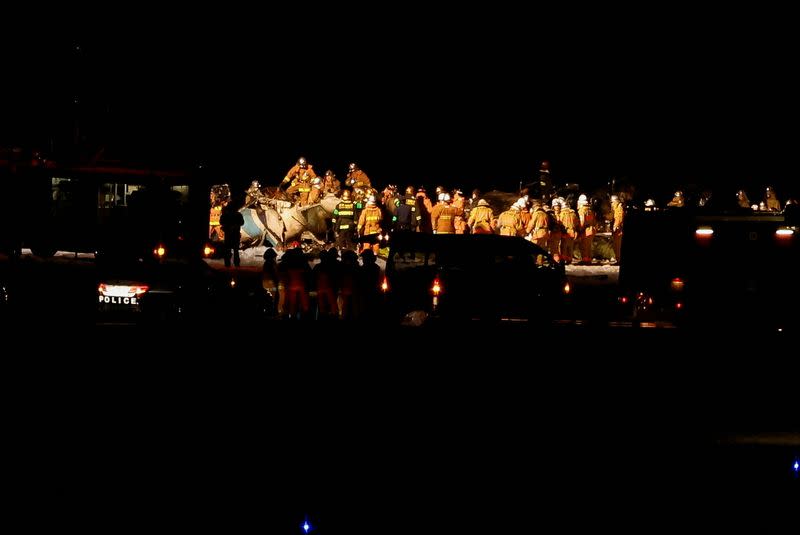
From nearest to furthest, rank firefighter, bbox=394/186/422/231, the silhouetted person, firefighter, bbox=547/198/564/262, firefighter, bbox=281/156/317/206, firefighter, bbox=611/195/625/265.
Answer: the silhouetted person
firefighter, bbox=547/198/564/262
firefighter, bbox=394/186/422/231
firefighter, bbox=611/195/625/265
firefighter, bbox=281/156/317/206

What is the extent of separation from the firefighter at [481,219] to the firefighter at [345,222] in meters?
2.82

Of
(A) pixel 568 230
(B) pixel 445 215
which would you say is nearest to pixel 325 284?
(B) pixel 445 215

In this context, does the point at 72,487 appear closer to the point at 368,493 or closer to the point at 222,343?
the point at 368,493

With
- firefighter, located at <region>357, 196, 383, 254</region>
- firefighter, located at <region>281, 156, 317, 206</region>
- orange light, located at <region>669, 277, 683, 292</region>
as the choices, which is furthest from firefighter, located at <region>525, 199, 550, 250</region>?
orange light, located at <region>669, 277, 683, 292</region>

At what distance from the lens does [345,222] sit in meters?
24.2

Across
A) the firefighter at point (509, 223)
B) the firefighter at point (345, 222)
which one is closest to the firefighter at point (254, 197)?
the firefighter at point (345, 222)

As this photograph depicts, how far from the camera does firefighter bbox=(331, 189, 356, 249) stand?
24.2m

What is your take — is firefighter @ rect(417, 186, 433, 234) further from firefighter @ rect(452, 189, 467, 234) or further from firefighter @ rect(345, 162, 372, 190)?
firefighter @ rect(345, 162, 372, 190)

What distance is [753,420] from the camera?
8.71m

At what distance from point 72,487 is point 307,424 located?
7.47 feet

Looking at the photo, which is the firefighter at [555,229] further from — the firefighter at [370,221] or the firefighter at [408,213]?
the firefighter at [370,221]

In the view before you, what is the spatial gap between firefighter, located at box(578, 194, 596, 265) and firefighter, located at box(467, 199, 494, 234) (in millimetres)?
2401

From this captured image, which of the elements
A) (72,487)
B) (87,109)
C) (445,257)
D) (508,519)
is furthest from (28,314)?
(87,109)

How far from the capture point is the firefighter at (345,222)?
79.5ft
